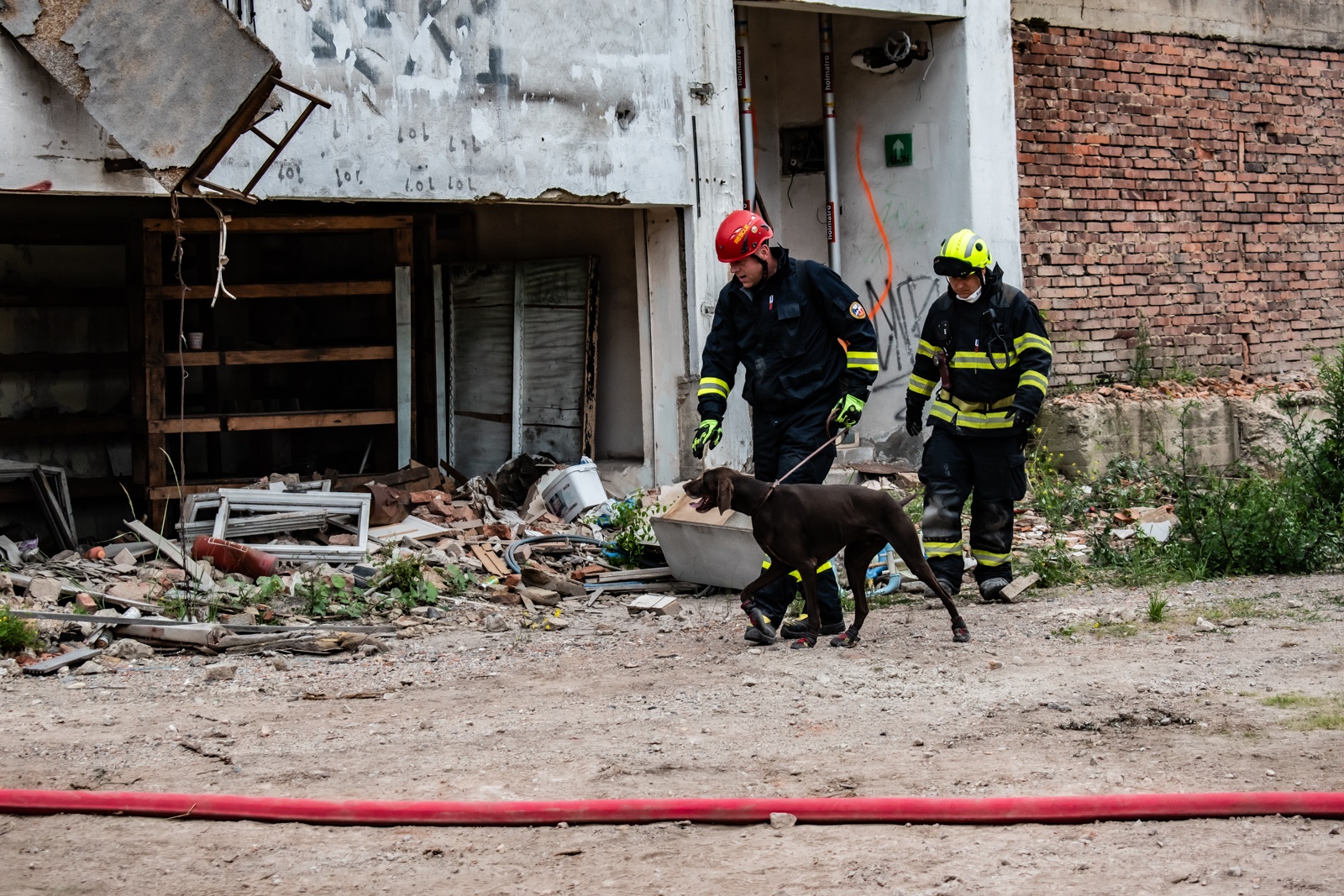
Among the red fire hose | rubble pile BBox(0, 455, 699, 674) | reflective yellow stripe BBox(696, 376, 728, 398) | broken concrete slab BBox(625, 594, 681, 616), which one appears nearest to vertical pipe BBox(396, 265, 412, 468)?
rubble pile BBox(0, 455, 699, 674)

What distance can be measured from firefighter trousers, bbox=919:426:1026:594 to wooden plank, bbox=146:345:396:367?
4.77m

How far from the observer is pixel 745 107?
10242mm

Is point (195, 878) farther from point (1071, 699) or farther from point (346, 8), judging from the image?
point (346, 8)

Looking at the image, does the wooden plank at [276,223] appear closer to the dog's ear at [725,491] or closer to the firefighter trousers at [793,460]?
the firefighter trousers at [793,460]

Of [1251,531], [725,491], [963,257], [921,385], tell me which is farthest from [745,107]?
[725,491]

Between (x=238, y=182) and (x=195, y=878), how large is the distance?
5.67 m

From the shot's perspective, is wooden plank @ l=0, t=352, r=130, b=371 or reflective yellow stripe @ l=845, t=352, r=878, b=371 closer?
reflective yellow stripe @ l=845, t=352, r=878, b=371

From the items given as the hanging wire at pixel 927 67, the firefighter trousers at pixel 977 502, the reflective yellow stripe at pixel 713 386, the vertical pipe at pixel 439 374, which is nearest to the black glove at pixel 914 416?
the firefighter trousers at pixel 977 502

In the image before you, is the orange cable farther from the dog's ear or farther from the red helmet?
the dog's ear

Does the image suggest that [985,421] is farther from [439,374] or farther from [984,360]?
[439,374]

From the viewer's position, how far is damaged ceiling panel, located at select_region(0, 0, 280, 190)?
7.43 metres

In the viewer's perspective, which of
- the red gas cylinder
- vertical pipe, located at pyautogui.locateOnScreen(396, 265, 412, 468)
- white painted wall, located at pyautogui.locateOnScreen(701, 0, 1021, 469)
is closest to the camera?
the red gas cylinder

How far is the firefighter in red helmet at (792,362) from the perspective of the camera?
246 inches

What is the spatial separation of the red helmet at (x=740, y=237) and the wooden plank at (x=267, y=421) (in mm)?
4648
